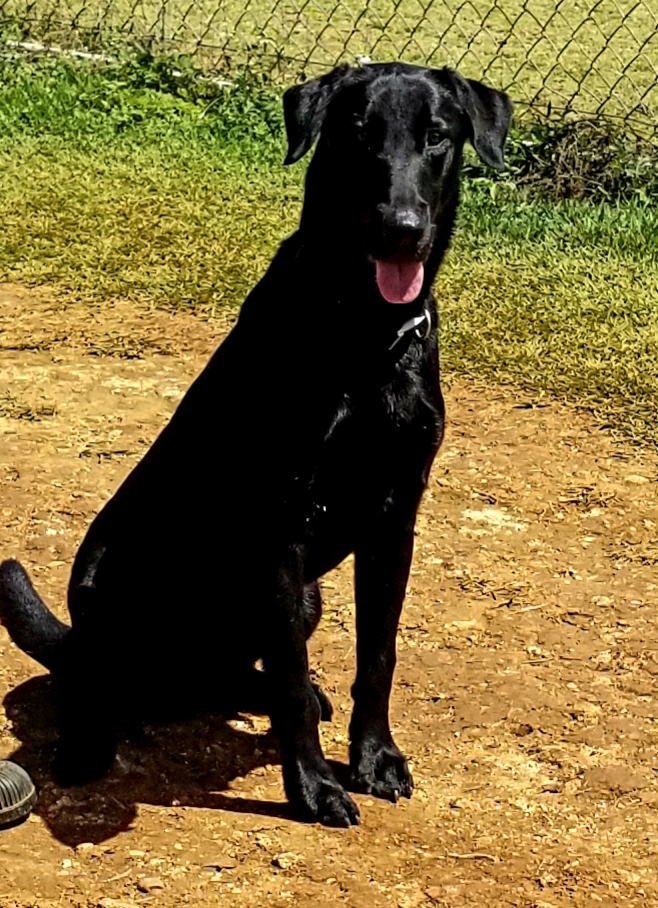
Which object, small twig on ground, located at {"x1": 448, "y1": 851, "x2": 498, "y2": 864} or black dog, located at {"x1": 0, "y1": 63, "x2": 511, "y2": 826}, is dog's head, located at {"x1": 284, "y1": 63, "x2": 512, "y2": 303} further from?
small twig on ground, located at {"x1": 448, "y1": 851, "x2": 498, "y2": 864}

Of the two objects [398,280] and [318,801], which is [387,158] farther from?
[318,801]

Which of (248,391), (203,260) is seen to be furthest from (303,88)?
(203,260)

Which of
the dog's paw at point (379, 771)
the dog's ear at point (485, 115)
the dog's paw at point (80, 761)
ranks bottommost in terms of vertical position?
the dog's paw at point (80, 761)

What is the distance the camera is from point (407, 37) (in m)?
9.59

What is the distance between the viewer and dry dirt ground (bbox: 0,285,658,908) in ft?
10.6

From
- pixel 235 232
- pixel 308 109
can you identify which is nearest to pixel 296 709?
pixel 308 109

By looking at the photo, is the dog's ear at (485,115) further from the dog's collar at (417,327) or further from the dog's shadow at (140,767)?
the dog's shadow at (140,767)

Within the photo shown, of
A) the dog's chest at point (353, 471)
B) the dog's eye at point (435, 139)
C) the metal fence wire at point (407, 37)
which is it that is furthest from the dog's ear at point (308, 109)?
the metal fence wire at point (407, 37)

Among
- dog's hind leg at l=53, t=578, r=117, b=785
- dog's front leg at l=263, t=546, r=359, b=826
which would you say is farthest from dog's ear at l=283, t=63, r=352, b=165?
dog's hind leg at l=53, t=578, r=117, b=785

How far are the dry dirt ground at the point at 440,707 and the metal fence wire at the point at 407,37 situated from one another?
322 cm

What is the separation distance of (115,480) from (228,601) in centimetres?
154

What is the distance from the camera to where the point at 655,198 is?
716 centimetres

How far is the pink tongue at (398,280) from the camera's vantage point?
3197 mm

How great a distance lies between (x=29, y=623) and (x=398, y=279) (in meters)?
1.24
